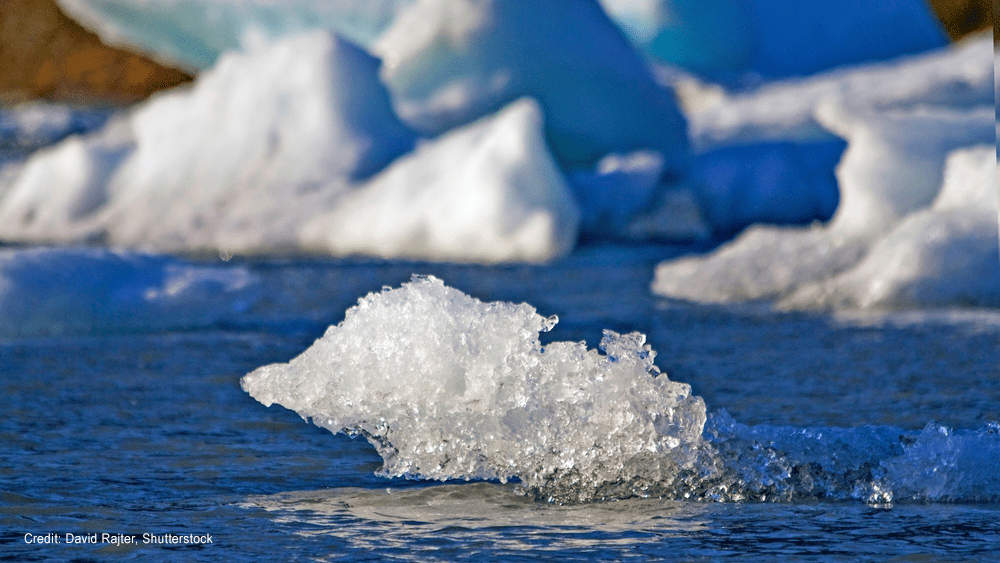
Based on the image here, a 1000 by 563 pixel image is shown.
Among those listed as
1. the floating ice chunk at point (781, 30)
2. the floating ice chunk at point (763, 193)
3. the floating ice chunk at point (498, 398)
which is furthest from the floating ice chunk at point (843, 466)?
the floating ice chunk at point (781, 30)

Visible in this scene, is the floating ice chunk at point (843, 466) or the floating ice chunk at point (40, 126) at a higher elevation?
the floating ice chunk at point (40, 126)

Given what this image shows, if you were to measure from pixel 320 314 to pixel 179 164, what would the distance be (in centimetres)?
434

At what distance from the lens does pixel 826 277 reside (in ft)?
19.9

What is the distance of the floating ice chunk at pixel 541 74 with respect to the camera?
33.1ft

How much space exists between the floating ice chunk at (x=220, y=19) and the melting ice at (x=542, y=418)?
10722 mm

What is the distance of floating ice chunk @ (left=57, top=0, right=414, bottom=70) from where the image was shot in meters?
12.8

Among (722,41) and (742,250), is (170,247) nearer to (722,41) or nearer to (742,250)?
(742,250)

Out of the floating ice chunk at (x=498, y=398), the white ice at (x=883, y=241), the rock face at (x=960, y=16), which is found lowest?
the floating ice chunk at (x=498, y=398)

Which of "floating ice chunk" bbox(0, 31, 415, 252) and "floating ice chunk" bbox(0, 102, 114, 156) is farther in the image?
"floating ice chunk" bbox(0, 102, 114, 156)

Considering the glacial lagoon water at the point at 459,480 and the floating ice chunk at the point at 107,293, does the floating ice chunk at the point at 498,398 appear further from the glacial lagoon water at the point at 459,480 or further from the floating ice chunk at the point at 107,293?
the floating ice chunk at the point at 107,293

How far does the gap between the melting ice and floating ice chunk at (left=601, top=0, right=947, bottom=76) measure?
12.5 m

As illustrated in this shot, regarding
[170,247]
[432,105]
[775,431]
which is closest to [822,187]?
[432,105]

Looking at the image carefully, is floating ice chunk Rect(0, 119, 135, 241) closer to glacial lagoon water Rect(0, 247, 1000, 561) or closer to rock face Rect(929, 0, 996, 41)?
glacial lagoon water Rect(0, 247, 1000, 561)

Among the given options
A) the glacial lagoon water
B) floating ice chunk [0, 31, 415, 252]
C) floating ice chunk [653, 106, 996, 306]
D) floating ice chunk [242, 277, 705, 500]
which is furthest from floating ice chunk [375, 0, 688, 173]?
floating ice chunk [242, 277, 705, 500]
